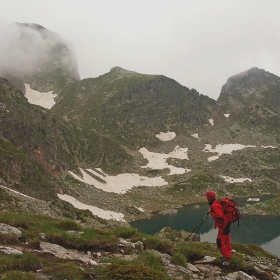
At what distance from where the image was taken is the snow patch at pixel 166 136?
188 meters

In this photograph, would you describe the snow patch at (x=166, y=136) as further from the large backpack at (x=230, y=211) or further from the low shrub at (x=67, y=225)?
the large backpack at (x=230, y=211)

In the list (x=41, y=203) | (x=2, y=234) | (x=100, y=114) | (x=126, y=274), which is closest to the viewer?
(x=126, y=274)

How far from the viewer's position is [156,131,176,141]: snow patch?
7415 inches

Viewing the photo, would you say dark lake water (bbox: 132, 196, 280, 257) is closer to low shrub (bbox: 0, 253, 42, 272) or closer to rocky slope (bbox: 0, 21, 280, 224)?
rocky slope (bbox: 0, 21, 280, 224)

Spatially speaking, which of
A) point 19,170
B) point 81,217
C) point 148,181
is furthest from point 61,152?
point 81,217

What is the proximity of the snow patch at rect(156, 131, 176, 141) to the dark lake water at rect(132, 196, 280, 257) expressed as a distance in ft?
296

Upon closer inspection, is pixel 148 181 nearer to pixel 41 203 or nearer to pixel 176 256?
pixel 41 203

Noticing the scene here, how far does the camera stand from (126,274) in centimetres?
811

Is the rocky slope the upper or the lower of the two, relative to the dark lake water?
upper

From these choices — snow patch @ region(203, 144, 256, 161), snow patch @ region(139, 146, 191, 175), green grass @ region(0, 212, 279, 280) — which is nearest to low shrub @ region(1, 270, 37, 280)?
green grass @ region(0, 212, 279, 280)

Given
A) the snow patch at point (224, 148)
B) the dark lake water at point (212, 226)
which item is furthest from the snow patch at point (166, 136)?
the dark lake water at point (212, 226)

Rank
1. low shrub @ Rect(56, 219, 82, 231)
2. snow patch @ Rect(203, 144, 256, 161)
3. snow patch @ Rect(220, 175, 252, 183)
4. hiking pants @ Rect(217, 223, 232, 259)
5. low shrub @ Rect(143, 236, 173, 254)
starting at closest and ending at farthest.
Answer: hiking pants @ Rect(217, 223, 232, 259)
low shrub @ Rect(143, 236, 173, 254)
low shrub @ Rect(56, 219, 82, 231)
snow patch @ Rect(220, 175, 252, 183)
snow patch @ Rect(203, 144, 256, 161)

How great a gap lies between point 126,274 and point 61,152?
4176 inches

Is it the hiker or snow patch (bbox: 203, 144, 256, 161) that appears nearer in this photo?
the hiker
